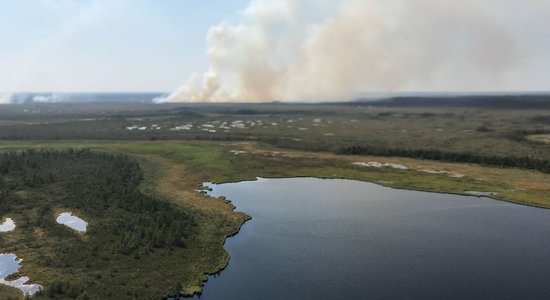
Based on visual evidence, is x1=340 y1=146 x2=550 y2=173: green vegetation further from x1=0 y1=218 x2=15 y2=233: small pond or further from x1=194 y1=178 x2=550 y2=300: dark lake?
x1=0 y1=218 x2=15 y2=233: small pond

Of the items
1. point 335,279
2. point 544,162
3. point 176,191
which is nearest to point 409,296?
point 335,279

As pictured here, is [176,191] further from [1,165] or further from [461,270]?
[461,270]

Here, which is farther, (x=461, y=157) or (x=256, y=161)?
(x=256, y=161)

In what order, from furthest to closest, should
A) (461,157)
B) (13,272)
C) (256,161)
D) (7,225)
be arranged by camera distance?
1. (256,161)
2. (461,157)
3. (7,225)
4. (13,272)

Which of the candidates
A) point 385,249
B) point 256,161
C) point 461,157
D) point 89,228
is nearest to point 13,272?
point 89,228

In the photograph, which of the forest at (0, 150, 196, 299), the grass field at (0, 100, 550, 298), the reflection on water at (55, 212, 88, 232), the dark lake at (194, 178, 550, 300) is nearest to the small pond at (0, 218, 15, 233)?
the forest at (0, 150, 196, 299)

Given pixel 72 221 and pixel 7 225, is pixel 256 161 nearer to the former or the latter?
pixel 72 221
